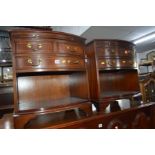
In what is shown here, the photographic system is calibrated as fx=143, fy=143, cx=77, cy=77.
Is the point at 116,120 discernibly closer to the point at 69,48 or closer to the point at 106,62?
the point at 106,62

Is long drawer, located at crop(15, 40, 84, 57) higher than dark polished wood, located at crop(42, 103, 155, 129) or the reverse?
higher

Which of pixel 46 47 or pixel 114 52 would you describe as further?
pixel 114 52

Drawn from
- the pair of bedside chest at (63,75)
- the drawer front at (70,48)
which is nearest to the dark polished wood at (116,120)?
the pair of bedside chest at (63,75)

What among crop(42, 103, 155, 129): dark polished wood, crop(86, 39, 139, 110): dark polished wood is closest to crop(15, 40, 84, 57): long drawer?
crop(86, 39, 139, 110): dark polished wood

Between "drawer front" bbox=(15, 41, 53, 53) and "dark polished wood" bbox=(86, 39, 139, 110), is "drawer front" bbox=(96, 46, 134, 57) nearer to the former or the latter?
"dark polished wood" bbox=(86, 39, 139, 110)

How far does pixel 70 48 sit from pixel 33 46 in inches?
12.9

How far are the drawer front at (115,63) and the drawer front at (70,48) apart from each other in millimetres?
274

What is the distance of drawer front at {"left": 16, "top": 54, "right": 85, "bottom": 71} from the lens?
111 centimetres

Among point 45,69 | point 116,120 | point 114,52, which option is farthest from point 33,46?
point 116,120

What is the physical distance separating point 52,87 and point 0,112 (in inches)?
40.3

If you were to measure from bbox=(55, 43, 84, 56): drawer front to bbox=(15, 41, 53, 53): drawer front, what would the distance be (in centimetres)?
8

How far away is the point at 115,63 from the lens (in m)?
1.62

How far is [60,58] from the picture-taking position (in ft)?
4.06

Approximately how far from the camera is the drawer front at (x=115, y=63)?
1.55 metres
